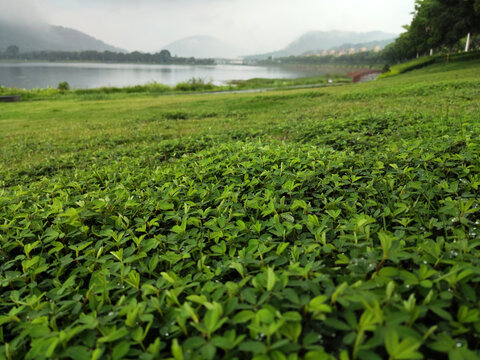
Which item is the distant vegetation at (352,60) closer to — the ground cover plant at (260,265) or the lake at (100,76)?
the lake at (100,76)

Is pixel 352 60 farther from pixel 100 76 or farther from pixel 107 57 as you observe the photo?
pixel 107 57

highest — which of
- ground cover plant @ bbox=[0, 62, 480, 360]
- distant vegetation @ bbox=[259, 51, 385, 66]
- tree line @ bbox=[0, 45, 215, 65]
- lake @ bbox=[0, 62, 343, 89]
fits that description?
tree line @ bbox=[0, 45, 215, 65]

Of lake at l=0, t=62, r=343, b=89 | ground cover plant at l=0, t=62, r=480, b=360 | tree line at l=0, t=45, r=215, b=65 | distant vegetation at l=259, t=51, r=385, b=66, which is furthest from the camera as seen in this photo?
tree line at l=0, t=45, r=215, b=65

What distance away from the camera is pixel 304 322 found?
1172 millimetres

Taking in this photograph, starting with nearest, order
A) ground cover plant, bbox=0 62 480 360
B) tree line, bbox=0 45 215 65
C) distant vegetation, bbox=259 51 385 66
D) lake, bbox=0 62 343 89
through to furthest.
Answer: ground cover plant, bbox=0 62 480 360 → lake, bbox=0 62 343 89 → distant vegetation, bbox=259 51 385 66 → tree line, bbox=0 45 215 65

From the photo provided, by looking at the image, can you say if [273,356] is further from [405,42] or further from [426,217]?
[405,42]

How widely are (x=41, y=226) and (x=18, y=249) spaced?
24cm

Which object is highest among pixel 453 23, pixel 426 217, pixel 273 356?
pixel 453 23

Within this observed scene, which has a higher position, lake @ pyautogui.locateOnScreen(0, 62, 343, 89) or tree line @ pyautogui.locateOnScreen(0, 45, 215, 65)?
tree line @ pyautogui.locateOnScreen(0, 45, 215, 65)

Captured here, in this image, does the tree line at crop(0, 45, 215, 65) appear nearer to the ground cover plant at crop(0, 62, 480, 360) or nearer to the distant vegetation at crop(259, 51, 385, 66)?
the distant vegetation at crop(259, 51, 385, 66)

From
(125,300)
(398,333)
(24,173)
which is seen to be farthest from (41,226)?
(24,173)

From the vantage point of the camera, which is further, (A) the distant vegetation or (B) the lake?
(A) the distant vegetation

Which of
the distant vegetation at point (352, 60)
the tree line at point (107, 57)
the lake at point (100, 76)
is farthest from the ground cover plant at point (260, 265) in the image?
the tree line at point (107, 57)

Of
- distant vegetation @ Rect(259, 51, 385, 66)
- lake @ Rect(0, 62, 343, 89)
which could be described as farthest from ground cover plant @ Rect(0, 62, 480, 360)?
distant vegetation @ Rect(259, 51, 385, 66)
